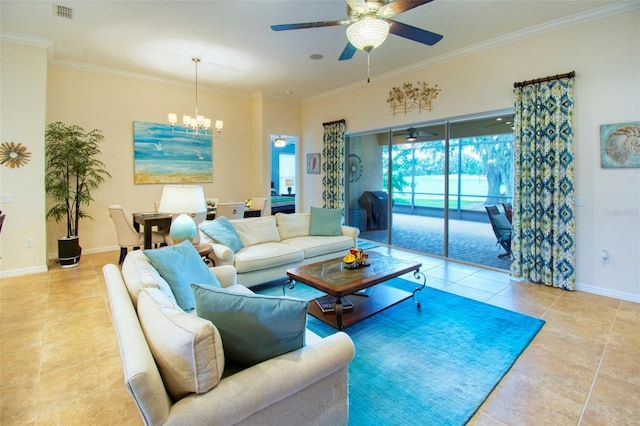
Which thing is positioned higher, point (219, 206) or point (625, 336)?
point (219, 206)

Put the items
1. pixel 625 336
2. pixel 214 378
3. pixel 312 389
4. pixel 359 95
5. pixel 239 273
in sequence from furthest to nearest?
1. pixel 359 95
2. pixel 239 273
3. pixel 625 336
4. pixel 312 389
5. pixel 214 378

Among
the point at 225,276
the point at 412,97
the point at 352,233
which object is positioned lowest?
the point at 225,276

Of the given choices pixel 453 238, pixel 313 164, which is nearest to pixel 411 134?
pixel 453 238

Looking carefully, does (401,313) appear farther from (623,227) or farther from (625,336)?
(623,227)

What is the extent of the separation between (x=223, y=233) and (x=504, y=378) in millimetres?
3204

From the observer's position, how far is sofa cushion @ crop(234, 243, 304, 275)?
3738 millimetres

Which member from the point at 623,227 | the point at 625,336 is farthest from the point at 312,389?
the point at 623,227

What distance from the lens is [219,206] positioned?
5582 mm

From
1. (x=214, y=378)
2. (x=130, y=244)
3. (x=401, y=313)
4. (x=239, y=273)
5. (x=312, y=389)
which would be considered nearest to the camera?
(x=214, y=378)

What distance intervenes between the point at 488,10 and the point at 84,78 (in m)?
6.54

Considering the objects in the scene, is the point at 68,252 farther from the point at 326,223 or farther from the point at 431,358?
the point at 431,358

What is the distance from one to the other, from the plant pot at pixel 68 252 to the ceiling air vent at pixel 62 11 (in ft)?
10.4

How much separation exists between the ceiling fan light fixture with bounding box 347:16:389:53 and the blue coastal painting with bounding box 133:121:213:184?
5.07 m

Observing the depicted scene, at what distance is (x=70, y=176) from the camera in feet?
18.2
